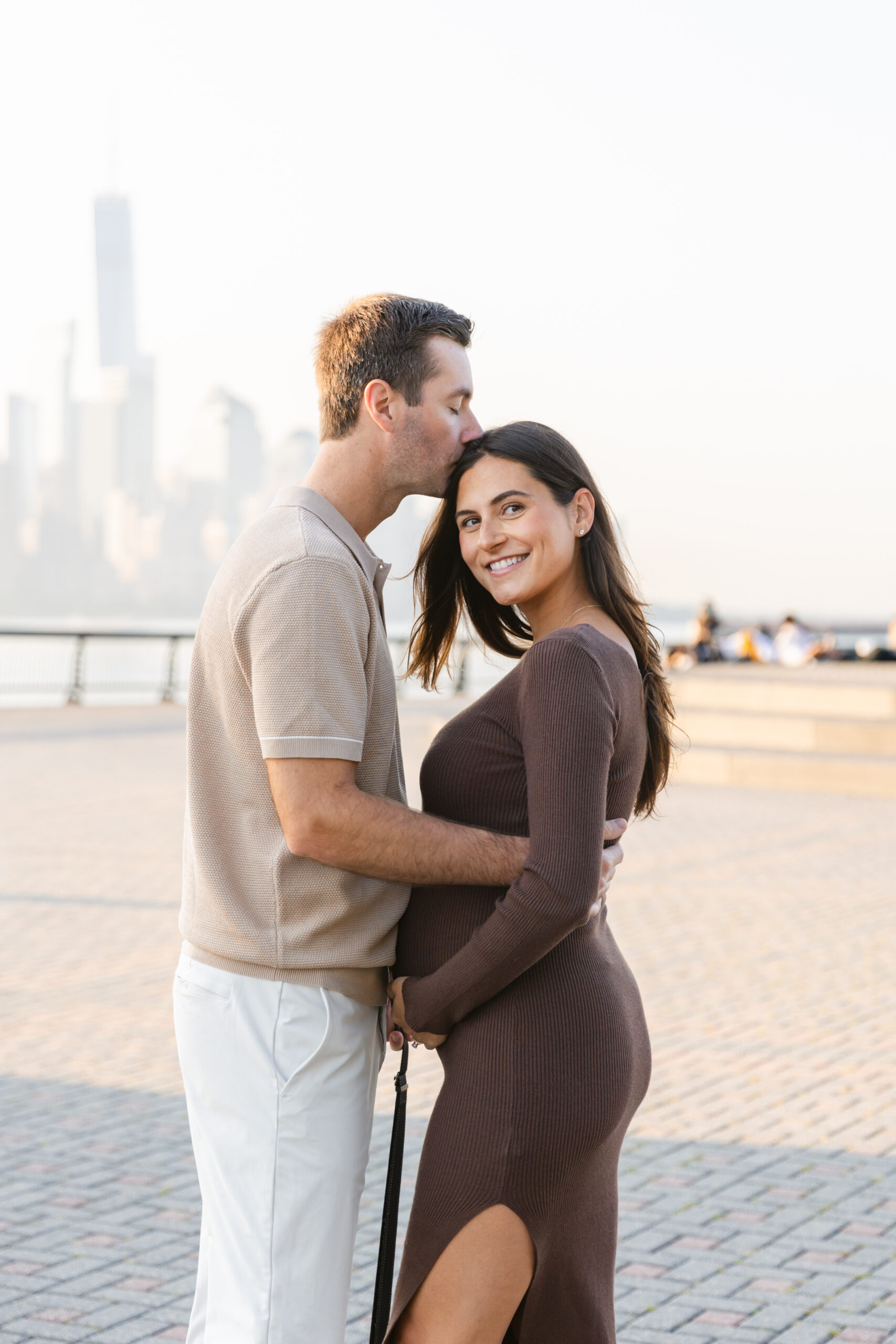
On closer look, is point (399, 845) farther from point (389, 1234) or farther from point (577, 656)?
point (389, 1234)

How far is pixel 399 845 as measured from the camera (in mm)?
2361

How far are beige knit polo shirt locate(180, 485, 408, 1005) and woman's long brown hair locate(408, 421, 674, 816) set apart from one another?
333 mm

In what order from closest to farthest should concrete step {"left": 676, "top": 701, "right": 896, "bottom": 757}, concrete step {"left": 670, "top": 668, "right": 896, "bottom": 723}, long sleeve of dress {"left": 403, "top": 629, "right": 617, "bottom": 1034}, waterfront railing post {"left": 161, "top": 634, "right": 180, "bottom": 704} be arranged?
1. long sleeve of dress {"left": 403, "top": 629, "right": 617, "bottom": 1034}
2. concrete step {"left": 676, "top": 701, "right": 896, "bottom": 757}
3. concrete step {"left": 670, "top": 668, "right": 896, "bottom": 723}
4. waterfront railing post {"left": 161, "top": 634, "right": 180, "bottom": 704}

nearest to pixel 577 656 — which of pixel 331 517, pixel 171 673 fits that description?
pixel 331 517

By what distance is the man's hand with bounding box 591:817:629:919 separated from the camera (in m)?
2.49

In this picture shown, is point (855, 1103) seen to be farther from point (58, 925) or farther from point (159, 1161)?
point (58, 925)

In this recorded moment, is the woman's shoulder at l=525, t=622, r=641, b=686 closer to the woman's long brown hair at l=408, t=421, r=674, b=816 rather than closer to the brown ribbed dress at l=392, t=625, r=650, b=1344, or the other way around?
the brown ribbed dress at l=392, t=625, r=650, b=1344

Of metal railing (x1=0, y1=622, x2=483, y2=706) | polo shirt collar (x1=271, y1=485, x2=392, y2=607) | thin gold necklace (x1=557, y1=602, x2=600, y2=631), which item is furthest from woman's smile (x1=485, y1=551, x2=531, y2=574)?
metal railing (x1=0, y1=622, x2=483, y2=706)

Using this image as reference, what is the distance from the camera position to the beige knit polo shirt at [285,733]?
92.9 inches

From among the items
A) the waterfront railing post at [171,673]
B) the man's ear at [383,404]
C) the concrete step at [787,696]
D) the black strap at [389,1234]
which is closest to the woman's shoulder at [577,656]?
the man's ear at [383,404]

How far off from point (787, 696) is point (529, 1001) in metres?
16.5

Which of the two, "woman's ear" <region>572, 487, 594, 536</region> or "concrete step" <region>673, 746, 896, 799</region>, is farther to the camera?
"concrete step" <region>673, 746, 896, 799</region>

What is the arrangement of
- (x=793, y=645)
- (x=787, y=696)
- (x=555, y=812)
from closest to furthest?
(x=555, y=812) < (x=787, y=696) < (x=793, y=645)

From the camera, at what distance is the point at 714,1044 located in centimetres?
659
